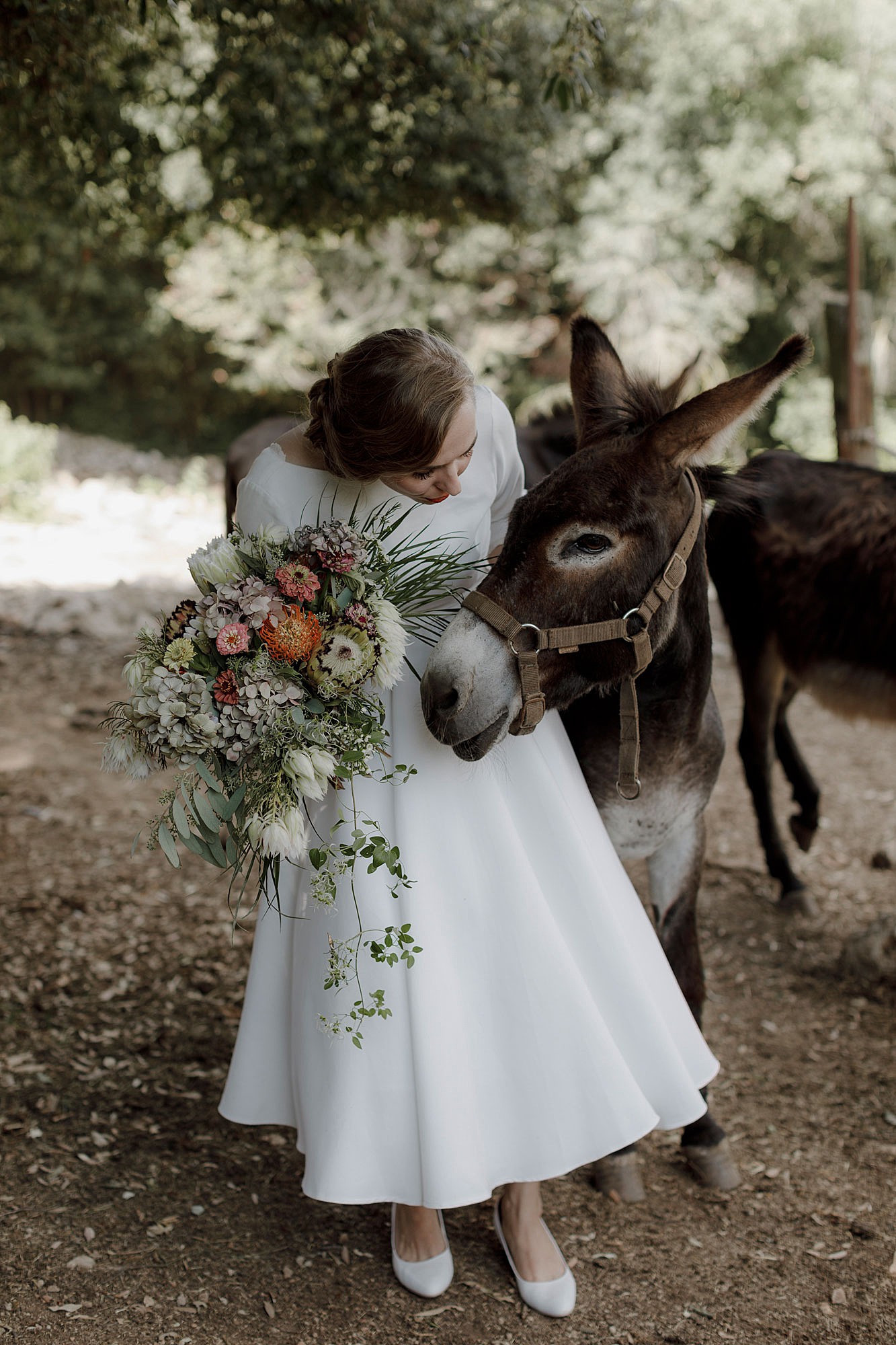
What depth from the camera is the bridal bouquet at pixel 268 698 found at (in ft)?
5.60

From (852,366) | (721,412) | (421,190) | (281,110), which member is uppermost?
(281,110)

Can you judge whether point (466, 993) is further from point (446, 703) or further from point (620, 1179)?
point (620, 1179)

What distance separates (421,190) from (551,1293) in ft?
18.7

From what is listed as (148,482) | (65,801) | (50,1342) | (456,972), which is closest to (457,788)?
(456,972)

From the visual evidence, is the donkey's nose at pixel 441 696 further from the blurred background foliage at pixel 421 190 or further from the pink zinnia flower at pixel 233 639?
the blurred background foliage at pixel 421 190

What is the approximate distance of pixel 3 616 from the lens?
8188 mm

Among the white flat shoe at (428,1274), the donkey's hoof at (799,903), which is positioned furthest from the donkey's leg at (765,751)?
the white flat shoe at (428,1274)

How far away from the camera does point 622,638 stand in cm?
195

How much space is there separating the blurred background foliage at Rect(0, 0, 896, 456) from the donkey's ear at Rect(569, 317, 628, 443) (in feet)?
3.36

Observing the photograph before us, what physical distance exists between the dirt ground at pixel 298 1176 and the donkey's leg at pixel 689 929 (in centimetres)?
8

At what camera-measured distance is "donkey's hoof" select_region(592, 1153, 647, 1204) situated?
2564mm

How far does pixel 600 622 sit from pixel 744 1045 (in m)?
2.04

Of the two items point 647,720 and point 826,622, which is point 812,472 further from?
point 647,720

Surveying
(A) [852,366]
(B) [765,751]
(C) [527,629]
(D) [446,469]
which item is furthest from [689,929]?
(A) [852,366]
